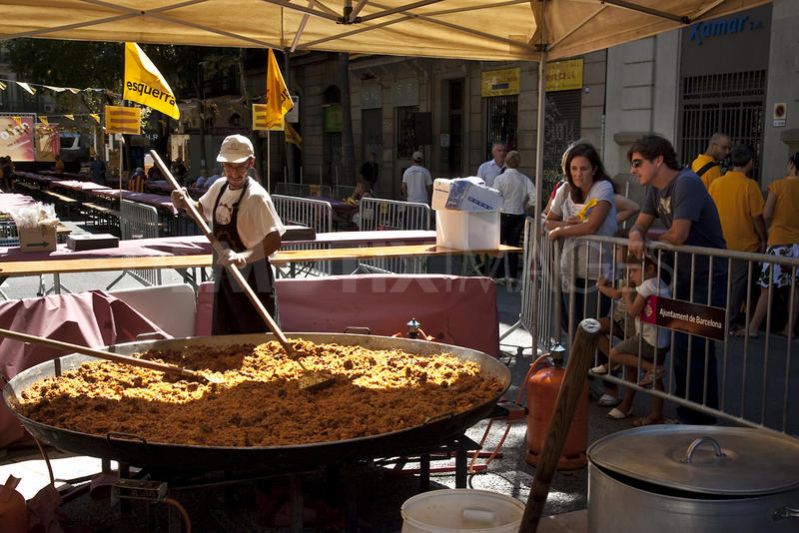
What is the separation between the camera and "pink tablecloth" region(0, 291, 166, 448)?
5902 mm

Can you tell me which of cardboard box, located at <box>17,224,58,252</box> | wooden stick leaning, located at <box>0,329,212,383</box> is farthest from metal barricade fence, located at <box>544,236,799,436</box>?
cardboard box, located at <box>17,224,58,252</box>

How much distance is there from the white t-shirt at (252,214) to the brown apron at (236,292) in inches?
1.5

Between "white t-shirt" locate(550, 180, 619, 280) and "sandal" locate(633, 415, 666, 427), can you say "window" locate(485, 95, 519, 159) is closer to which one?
"white t-shirt" locate(550, 180, 619, 280)

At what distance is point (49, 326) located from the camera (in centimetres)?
607

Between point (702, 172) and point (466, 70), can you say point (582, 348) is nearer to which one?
point (702, 172)

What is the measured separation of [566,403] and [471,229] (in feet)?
23.1

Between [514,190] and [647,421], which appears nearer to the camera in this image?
[647,421]

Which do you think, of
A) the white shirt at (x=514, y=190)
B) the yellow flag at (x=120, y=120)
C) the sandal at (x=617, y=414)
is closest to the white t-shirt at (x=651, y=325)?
the sandal at (x=617, y=414)

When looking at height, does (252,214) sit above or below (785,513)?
above

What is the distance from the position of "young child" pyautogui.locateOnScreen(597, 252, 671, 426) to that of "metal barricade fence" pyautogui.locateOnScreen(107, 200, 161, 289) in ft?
22.5

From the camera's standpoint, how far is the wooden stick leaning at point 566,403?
8.19ft

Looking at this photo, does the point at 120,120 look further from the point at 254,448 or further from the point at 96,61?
the point at 96,61

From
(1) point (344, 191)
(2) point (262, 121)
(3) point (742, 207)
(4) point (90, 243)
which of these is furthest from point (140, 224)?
(1) point (344, 191)

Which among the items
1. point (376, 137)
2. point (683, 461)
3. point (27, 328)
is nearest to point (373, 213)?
point (27, 328)
